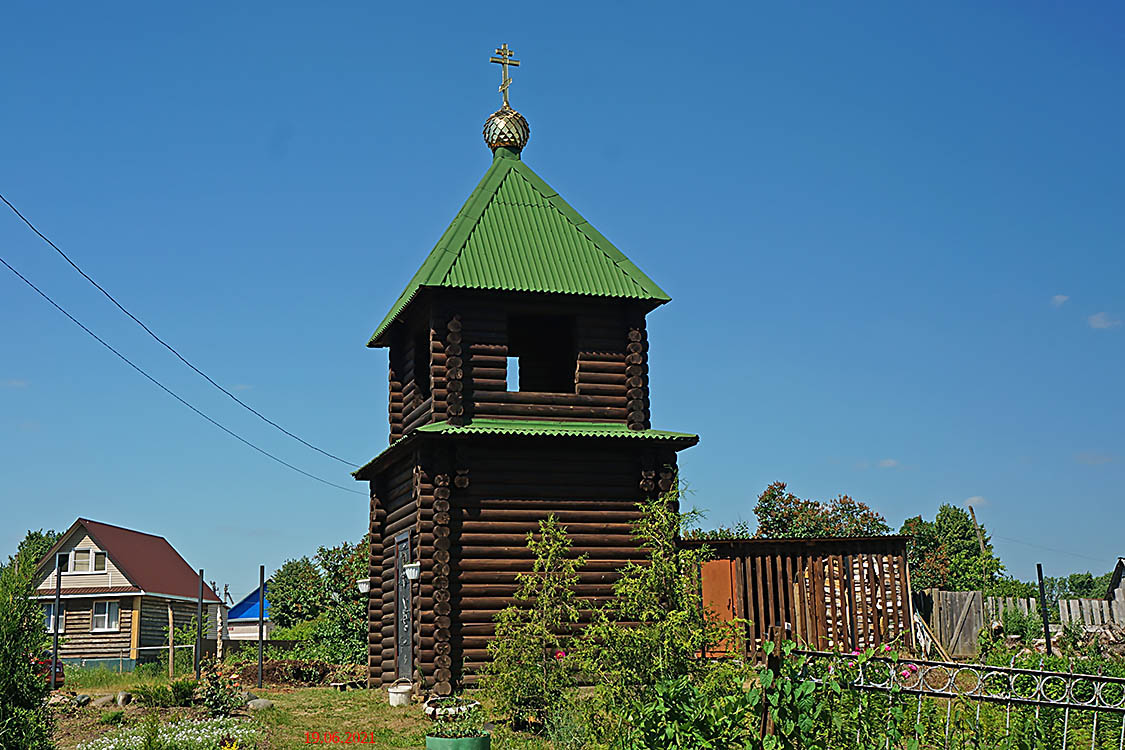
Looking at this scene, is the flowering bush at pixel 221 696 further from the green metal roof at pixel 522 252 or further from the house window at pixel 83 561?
the house window at pixel 83 561

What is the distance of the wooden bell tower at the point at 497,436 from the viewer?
1836 centimetres

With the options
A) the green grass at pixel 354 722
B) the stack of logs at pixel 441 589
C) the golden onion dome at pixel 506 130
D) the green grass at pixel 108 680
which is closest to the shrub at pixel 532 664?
the green grass at pixel 354 722

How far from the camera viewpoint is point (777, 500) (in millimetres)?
35906

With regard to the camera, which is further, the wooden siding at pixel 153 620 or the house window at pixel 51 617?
the wooden siding at pixel 153 620

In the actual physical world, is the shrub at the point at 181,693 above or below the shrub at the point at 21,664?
below

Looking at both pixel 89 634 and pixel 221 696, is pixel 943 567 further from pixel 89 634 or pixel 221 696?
pixel 89 634

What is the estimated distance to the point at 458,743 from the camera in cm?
1232

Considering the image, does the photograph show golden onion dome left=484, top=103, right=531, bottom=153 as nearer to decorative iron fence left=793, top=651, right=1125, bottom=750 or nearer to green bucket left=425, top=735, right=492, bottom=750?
green bucket left=425, top=735, right=492, bottom=750

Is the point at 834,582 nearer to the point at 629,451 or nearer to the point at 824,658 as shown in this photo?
the point at 629,451

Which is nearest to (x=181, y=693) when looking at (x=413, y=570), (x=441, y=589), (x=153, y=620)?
(x=413, y=570)

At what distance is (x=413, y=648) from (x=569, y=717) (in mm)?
5567

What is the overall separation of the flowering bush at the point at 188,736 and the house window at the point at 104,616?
32056mm

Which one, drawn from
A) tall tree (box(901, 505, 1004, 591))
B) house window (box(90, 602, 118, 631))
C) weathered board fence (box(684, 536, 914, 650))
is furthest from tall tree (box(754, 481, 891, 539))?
house window (box(90, 602, 118, 631))

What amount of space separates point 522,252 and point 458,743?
33.3ft
